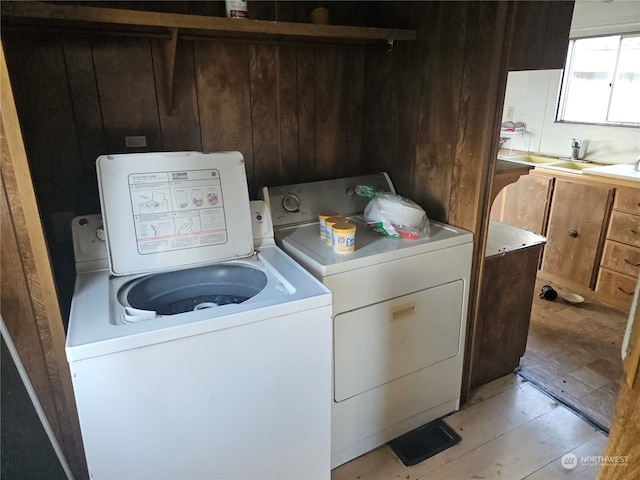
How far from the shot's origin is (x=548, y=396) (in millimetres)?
2105

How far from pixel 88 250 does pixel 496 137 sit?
60.8 inches

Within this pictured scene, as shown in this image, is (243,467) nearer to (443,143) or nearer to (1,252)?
(1,252)

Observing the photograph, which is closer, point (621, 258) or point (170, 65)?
point (170, 65)

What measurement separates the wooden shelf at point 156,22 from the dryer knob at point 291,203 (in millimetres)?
641

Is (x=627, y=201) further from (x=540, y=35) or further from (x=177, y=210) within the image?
(x=177, y=210)

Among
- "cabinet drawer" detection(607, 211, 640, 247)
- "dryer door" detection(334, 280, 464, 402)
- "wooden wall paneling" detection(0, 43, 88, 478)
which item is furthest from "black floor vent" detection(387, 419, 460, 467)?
"cabinet drawer" detection(607, 211, 640, 247)

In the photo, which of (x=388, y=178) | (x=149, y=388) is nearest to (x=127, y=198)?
(x=149, y=388)

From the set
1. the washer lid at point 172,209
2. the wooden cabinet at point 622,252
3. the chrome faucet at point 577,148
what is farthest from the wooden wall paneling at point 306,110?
the chrome faucet at point 577,148

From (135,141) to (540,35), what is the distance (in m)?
1.65

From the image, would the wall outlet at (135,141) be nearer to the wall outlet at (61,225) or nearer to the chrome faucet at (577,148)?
the wall outlet at (61,225)

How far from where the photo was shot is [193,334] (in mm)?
1107

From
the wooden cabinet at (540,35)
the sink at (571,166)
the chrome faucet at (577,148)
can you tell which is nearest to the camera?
the wooden cabinet at (540,35)

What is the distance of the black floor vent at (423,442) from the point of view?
5.83 feet

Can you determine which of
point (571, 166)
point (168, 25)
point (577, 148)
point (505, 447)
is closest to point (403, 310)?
point (505, 447)
